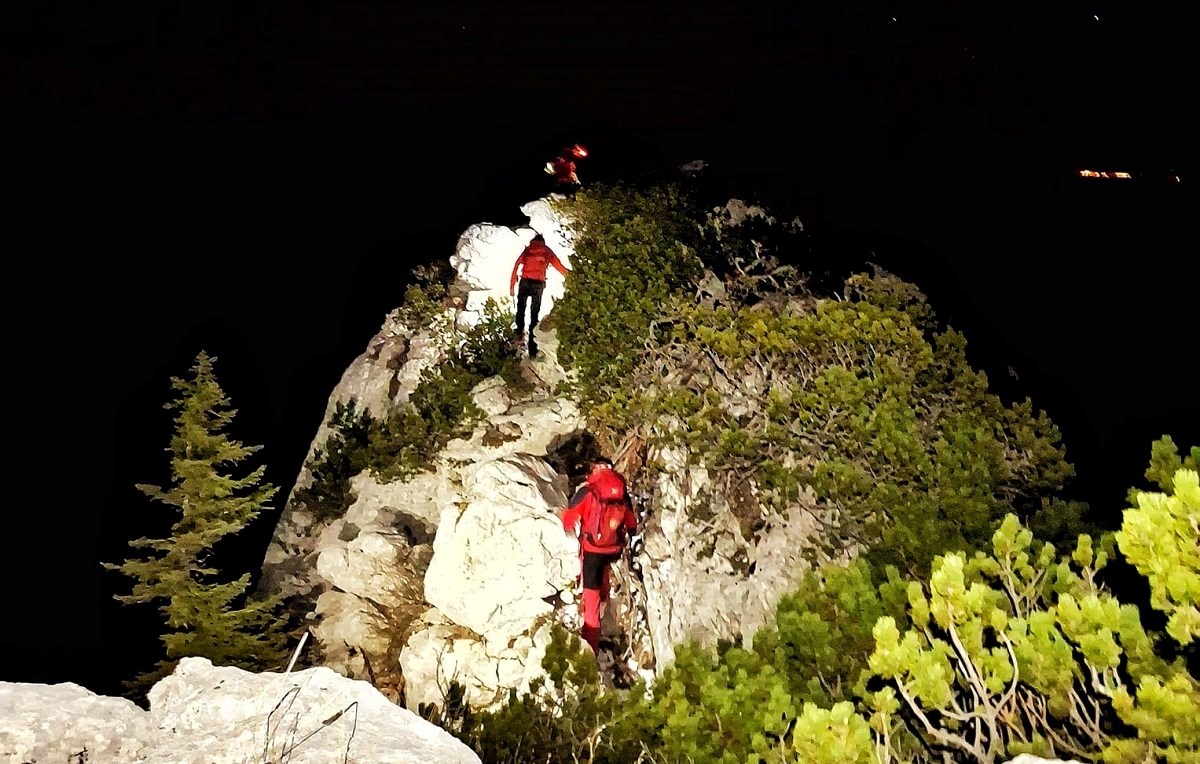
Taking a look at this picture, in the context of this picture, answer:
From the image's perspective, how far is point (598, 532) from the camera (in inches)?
351

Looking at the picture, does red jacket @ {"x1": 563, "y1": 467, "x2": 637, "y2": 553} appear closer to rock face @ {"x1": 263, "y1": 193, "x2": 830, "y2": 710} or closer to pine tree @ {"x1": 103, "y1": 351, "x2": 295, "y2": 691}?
rock face @ {"x1": 263, "y1": 193, "x2": 830, "y2": 710}

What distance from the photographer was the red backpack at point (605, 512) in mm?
8859

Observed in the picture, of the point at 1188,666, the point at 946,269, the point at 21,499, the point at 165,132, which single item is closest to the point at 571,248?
the point at 946,269

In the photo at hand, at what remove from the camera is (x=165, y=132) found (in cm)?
2200

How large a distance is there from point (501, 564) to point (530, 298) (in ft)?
17.6

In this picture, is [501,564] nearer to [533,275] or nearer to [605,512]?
[605,512]

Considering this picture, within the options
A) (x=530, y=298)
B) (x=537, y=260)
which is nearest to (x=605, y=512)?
(x=530, y=298)

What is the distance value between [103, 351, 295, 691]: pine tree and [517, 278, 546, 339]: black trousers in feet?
17.0

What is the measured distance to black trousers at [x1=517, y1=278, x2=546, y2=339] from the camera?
11766 millimetres

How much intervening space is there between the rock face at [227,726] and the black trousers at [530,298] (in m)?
7.93

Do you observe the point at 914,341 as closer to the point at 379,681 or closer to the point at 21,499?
the point at 379,681

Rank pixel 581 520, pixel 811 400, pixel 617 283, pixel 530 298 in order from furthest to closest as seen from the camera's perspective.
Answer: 1. pixel 530 298
2. pixel 617 283
3. pixel 581 520
4. pixel 811 400

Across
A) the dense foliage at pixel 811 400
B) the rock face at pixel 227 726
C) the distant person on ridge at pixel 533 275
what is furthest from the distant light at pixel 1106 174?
the rock face at pixel 227 726

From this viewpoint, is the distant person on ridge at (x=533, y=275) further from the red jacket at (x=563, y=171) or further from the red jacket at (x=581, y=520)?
the red jacket at (x=563, y=171)
